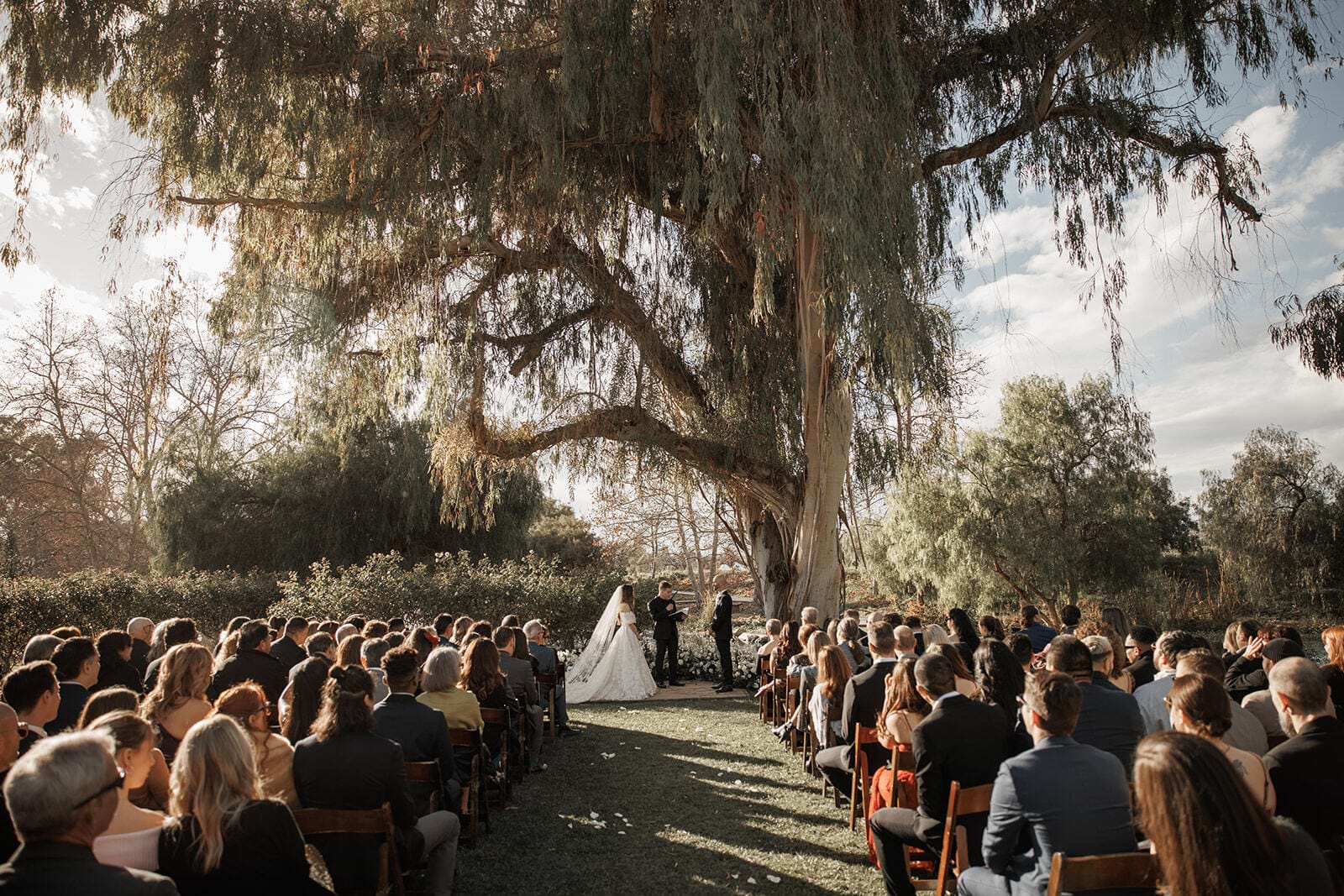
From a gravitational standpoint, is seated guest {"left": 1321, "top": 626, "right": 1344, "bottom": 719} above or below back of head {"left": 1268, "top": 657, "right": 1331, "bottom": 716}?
below

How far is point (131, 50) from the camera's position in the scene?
352 inches

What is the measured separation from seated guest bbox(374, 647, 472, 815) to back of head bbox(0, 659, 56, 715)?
1.52 m

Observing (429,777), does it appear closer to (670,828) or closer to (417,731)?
(417,731)

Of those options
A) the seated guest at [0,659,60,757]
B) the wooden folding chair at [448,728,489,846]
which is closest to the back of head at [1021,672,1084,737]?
the wooden folding chair at [448,728,489,846]

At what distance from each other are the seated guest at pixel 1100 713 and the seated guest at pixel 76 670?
5289 millimetres

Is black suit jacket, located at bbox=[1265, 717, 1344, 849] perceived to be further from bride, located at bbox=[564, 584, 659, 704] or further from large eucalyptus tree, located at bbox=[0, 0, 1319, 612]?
bride, located at bbox=[564, 584, 659, 704]

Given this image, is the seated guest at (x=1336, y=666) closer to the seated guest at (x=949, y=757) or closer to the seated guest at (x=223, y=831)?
the seated guest at (x=949, y=757)

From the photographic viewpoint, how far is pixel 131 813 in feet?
9.55

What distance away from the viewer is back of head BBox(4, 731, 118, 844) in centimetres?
204

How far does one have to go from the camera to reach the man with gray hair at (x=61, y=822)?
2016 millimetres

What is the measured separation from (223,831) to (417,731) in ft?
6.31

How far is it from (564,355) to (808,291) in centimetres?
441

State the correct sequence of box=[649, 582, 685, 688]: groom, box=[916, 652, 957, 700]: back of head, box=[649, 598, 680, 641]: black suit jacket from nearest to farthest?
box=[916, 652, 957, 700]: back of head → box=[649, 598, 680, 641]: black suit jacket → box=[649, 582, 685, 688]: groom

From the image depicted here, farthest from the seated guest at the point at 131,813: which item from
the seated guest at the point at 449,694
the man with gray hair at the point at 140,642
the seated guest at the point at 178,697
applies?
the man with gray hair at the point at 140,642
